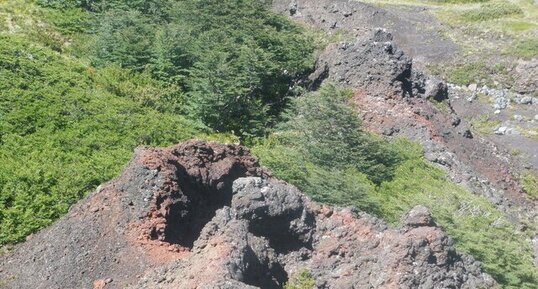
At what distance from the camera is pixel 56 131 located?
21.2 m

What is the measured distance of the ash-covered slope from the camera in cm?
1188

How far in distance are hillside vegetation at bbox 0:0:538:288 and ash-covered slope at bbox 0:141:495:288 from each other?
104 inches

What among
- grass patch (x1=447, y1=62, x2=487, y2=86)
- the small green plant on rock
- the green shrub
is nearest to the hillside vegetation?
the green shrub

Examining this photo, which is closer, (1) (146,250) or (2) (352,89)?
(1) (146,250)

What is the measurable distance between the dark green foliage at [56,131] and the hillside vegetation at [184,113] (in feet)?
0.16

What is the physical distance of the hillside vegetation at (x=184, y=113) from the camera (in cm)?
1792

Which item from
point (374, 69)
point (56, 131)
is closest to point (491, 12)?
point (374, 69)

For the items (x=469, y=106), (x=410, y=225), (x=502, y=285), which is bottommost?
(x=469, y=106)

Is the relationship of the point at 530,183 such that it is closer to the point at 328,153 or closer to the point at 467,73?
the point at 328,153

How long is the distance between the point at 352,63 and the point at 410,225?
56.9 ft

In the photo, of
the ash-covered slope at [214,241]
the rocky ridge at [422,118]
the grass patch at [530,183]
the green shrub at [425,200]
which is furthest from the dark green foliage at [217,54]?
the grass patch at [530,183]

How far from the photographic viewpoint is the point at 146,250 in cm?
1370

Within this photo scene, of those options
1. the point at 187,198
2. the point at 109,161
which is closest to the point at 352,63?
the point at 109,161

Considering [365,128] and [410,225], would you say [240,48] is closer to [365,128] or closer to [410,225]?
[365,128]
